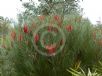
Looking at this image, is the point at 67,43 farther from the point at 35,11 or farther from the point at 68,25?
the point at 35,11

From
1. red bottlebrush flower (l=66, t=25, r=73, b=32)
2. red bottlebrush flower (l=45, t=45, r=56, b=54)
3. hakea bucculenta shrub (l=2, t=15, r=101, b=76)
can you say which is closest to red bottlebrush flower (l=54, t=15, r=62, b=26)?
hakea bucculenta shrub (l=2, t=15, r=101, b=76)

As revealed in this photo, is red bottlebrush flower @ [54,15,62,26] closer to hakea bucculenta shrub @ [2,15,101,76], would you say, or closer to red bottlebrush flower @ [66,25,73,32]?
hakea bucculenta shrub @ [2,15,101,76]

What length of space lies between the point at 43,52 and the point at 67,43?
49 centimetres

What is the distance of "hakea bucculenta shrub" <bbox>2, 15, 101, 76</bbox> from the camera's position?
19.6 ft

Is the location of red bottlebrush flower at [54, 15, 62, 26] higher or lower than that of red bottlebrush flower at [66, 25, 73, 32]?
higher

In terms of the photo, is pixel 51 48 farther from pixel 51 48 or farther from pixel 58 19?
pixel 58 19

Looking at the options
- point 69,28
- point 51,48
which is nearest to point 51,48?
point 51,48

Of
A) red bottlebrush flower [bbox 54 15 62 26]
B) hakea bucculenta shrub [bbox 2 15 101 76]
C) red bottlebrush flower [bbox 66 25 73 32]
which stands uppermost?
red bottlebrush flower [bbox 54 15 62 26]

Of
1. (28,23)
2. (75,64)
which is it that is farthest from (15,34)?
(75,64)

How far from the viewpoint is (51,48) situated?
5.89 m

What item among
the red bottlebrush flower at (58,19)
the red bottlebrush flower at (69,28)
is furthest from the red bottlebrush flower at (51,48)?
the red bottlebrush flower at (58,19)

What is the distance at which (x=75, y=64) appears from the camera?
6.10 m

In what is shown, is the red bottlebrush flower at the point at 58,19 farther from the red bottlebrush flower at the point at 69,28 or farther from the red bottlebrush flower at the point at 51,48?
the red bottlebrush flower at the point at 51,48

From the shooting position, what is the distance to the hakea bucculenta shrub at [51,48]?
19.6 ft
